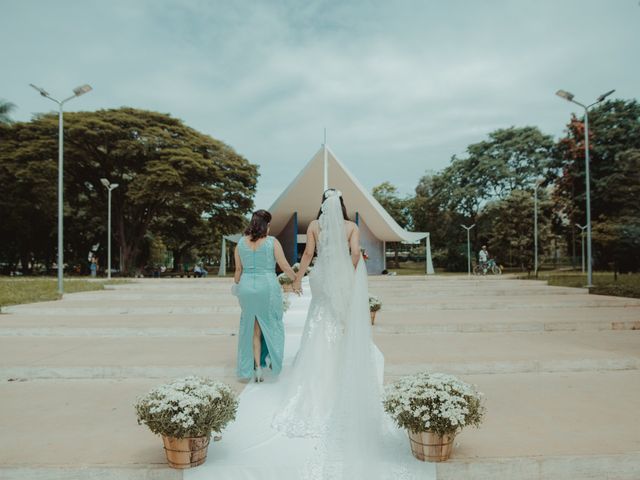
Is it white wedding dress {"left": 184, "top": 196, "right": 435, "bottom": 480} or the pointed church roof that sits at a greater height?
the pointed church roof

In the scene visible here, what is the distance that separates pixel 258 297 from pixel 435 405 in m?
2.17

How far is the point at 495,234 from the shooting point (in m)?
31.2

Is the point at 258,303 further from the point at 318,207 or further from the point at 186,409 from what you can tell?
the point at 318,207

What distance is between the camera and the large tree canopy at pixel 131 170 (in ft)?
76.5

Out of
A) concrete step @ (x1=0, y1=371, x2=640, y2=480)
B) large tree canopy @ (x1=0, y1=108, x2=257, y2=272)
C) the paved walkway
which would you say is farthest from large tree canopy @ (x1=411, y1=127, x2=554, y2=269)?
concrete step @ (x1=0, y1=371, x2=640, y2=480)

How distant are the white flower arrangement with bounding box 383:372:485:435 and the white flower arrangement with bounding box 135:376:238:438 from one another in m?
0.98

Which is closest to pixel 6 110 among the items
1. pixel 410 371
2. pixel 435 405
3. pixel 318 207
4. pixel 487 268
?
pixel 318 207

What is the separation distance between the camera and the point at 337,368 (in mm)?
3627

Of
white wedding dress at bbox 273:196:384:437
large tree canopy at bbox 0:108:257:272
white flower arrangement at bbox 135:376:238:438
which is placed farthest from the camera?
large tree canopy at bbox 0:108:257:272

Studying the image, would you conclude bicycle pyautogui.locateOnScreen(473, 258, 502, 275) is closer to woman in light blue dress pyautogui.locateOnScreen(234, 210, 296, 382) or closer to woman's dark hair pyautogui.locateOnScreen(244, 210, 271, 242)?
woman in light blue dress pyautogui.locateOnScreen(234, 210, 296, 382)

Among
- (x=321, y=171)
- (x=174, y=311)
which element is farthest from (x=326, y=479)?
(x=321, y=171)

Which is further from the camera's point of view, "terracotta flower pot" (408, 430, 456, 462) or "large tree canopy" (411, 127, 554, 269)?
"large tree canopy" (411, 127, 554, 269)

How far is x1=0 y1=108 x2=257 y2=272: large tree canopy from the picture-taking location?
2333 centimetres

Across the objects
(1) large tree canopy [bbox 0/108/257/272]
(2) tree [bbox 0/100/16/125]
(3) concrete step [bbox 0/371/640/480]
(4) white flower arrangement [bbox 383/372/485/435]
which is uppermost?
(2) tree [bbox 0/100/16/125]
